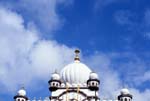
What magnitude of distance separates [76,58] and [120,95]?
8.23 meters

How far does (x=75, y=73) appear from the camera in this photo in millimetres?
73562

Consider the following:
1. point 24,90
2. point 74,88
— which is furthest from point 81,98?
point 24,90

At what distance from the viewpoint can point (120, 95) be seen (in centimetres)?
7106

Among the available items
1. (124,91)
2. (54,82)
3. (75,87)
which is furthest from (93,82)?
(54,82)

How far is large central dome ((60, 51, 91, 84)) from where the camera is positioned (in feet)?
240

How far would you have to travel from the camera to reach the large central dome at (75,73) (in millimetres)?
73125

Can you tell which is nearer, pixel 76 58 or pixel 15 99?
pixel 15 99

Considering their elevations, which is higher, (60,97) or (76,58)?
(76,58)

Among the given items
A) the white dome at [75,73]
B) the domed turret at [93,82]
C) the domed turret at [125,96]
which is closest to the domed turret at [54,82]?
the white dome at [75,73]

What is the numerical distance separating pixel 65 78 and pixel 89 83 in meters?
3.16

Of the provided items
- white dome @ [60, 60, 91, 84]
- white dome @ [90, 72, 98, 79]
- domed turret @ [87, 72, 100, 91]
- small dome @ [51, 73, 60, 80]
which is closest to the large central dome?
white dome @ [60, 60, 91, 84]

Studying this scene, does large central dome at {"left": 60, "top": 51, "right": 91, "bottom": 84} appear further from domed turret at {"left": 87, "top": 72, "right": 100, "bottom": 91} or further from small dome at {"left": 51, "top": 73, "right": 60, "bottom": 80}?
domed turret at {"left": 87, "top": 72, "right": 100, "bottom": 91}

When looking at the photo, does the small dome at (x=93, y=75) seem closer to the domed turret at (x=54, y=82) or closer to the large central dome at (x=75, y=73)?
the large central dome at (x=75, y=73)

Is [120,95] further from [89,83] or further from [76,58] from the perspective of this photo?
[76,58]
